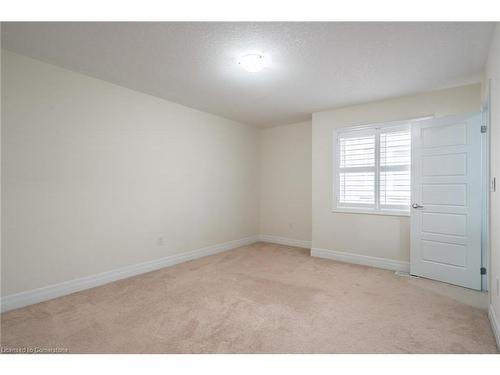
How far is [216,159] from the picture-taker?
502 cm

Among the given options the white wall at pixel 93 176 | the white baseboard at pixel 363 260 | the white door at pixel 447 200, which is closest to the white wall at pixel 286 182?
the white baseboard at pixel 363 260

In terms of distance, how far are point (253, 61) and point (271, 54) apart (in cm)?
19

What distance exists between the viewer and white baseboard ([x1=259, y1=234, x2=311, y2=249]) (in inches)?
212

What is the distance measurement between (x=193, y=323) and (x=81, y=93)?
2832 mm

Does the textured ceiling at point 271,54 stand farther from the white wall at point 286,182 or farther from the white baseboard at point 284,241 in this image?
the white baseboard at point 284,241

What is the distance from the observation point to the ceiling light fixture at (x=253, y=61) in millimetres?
2648

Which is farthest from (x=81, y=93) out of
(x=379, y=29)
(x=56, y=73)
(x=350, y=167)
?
(x=350, y=167)

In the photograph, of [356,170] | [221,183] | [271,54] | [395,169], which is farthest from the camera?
[221,183]

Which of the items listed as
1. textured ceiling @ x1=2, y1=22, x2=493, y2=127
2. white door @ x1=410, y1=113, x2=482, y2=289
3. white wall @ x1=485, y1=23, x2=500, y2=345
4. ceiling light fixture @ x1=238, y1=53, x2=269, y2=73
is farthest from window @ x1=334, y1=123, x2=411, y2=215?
ceiling light fixture @ x1=238, y1=53, x2=269, y2=73

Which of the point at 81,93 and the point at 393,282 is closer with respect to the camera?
the point at 81,93

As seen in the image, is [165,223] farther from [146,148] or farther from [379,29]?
[379,29]

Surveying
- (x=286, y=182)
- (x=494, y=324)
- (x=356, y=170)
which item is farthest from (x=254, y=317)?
(x=286, y=182)

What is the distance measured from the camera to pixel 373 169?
4.23 m

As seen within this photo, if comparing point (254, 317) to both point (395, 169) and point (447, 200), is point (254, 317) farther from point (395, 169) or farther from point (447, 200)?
point (395, 169)
